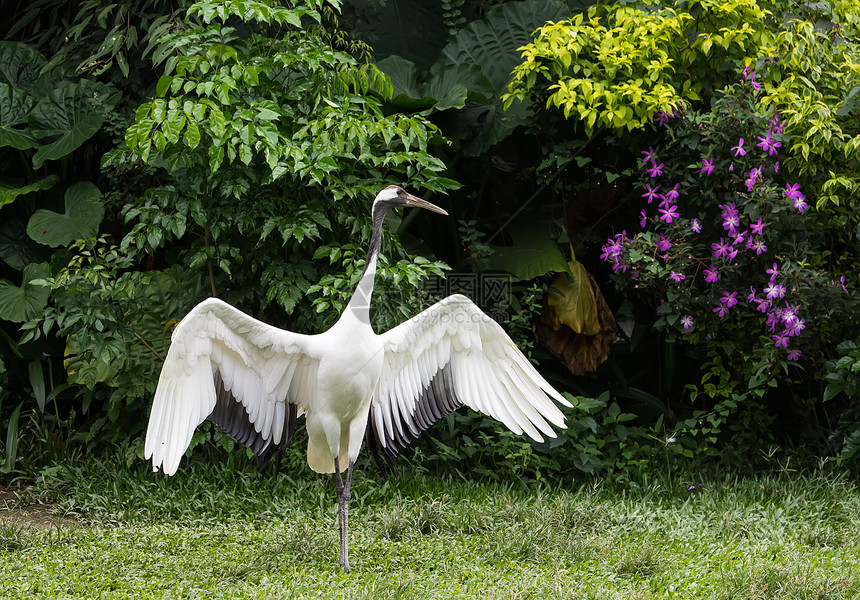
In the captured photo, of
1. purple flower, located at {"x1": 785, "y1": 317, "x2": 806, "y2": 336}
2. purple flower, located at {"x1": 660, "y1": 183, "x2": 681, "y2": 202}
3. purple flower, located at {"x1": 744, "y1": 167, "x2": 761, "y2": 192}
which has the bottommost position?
purple flower, located at {"x1": 785, "y1": 317, "x2": 806, "y2": 336}

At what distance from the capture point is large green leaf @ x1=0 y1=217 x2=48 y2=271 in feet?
17.7

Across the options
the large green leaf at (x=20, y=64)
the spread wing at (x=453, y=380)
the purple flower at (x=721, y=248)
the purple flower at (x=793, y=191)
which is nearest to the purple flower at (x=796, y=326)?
the purple flower at (x=721, y=248)

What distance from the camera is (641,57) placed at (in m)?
4.81

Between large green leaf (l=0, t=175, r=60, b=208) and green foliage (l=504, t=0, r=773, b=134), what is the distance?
9.65ft

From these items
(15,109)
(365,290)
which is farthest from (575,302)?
(15,109)

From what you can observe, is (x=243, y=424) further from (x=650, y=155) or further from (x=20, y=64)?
(x=20, y=64)

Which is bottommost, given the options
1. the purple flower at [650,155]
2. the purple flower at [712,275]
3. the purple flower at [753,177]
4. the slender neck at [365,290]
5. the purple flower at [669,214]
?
the purple flower at [712,275]

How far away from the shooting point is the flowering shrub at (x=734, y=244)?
4.64 metres

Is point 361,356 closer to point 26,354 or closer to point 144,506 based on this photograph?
point 144,506

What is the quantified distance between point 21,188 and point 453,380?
3.13 metres

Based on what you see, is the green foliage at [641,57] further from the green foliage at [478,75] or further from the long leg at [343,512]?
the long leg at [343,512]

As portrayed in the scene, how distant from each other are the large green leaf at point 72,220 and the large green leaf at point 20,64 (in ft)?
3.34

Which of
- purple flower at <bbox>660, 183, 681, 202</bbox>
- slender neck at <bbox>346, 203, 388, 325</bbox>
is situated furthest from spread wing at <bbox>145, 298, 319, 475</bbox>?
purple flower at <bbox>660, 183, 681, 202</bbox>

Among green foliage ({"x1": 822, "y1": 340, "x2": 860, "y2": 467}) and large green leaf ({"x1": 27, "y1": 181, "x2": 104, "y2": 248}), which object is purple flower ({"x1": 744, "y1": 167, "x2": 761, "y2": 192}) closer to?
green foliage ({"x1": 822, "y1": 340, "x2": 860, "y2": 467})
